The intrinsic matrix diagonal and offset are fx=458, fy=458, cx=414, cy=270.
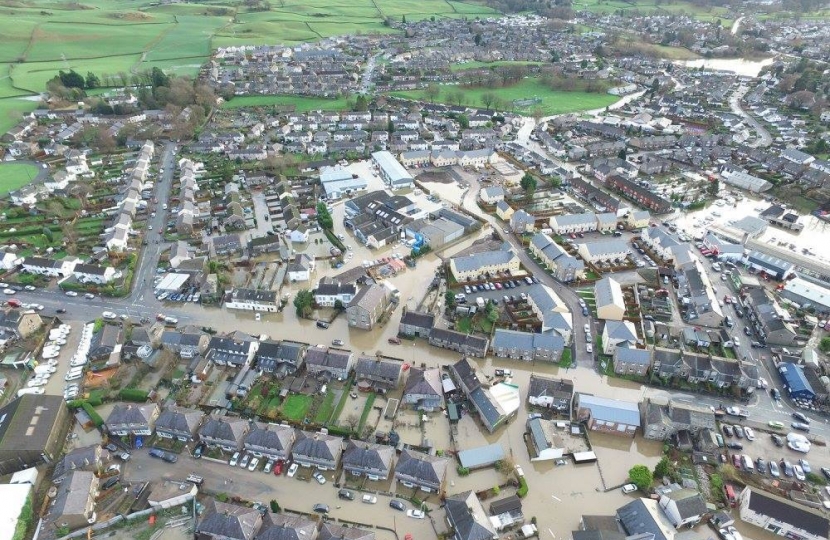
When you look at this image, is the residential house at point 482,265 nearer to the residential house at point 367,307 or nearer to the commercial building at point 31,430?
the residential house at point 367,307

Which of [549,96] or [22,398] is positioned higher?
[549,96]

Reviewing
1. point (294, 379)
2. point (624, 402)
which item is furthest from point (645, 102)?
point (294, 379)

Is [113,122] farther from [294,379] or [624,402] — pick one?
[624,402]

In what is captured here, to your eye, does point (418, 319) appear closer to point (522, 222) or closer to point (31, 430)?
point (522, 222)

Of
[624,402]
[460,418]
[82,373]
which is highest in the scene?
[624,402]

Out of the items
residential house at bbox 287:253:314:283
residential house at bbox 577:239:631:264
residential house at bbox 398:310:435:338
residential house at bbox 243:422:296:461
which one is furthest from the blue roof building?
residential house at bbox 287:253:314:283

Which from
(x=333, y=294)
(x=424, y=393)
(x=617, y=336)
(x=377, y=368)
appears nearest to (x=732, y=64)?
(x=617, y=336)
